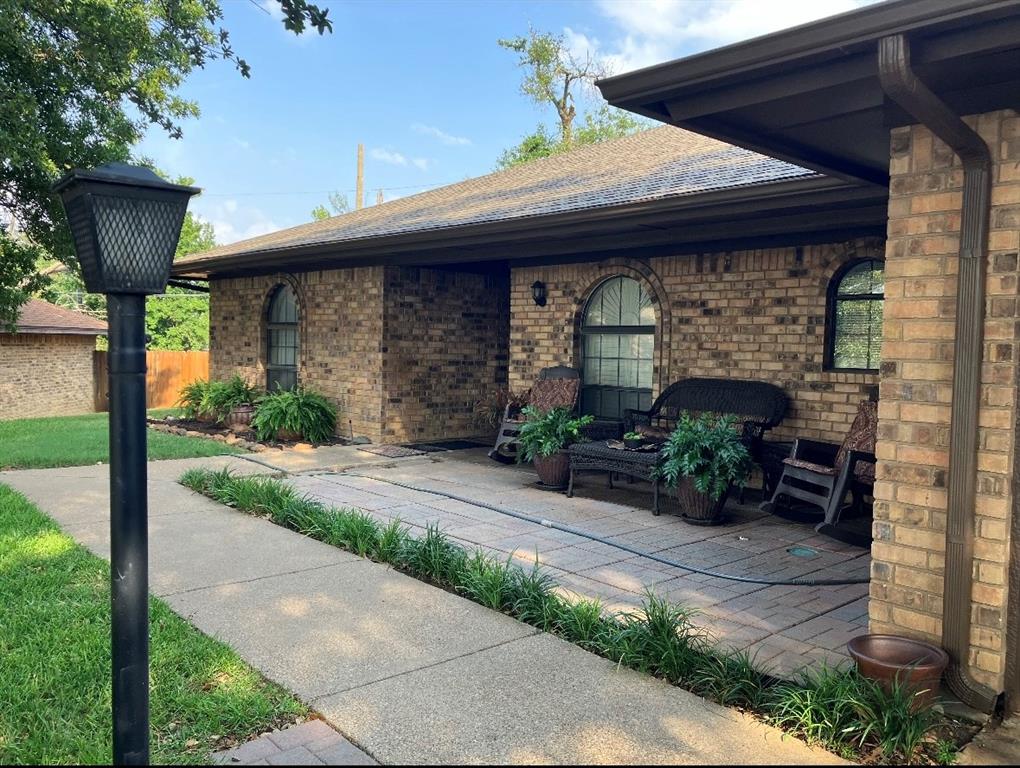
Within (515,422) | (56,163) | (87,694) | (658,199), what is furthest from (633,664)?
(56,163)

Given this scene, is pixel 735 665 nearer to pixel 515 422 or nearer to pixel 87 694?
pixel 87 694

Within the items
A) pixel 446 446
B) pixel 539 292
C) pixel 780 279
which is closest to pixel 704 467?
pixel 780 279

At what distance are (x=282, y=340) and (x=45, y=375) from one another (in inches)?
337

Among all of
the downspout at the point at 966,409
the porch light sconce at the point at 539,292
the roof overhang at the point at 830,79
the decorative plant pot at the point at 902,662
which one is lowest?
the decorative plant pot at the point at 902,662

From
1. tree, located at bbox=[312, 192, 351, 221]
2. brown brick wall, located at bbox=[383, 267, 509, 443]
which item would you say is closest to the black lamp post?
brown brick wall, located at bbox=[383, 267, 509, 443]

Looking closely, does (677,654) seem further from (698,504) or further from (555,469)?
(555,469)

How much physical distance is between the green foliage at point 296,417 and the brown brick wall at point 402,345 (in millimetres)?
306

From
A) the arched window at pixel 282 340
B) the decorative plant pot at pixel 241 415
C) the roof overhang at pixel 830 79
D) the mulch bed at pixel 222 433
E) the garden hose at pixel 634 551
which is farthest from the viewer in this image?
the arched window at pixel 282 340

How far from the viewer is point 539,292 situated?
32.2ft

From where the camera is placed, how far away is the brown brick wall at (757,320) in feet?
24.2

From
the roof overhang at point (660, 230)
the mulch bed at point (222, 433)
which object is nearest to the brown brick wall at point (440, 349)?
the roof overhang at point (660, 230)

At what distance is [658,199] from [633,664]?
422 cm

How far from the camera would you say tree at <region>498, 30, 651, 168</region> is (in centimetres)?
2756

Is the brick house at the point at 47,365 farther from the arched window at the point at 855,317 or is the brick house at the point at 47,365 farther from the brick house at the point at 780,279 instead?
the arched window at the point at 855,317
